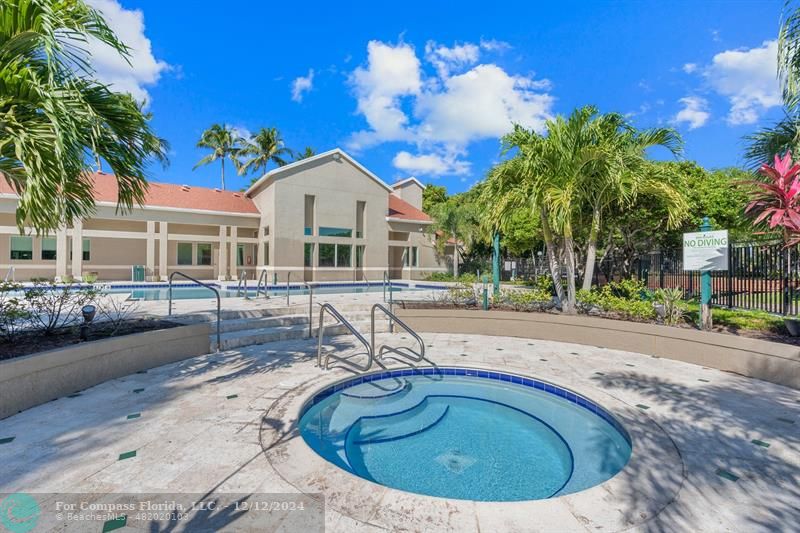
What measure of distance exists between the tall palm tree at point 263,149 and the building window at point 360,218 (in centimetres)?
1380

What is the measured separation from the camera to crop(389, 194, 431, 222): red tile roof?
2538 centimetres

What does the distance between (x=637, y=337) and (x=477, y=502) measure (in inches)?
246

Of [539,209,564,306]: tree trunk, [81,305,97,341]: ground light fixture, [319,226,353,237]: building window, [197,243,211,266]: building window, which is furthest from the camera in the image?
[197,243,211,266]: building window

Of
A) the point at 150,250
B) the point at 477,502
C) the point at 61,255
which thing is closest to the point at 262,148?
the point at 150,250

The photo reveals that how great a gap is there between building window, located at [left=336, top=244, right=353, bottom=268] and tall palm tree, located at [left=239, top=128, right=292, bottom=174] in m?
15.2

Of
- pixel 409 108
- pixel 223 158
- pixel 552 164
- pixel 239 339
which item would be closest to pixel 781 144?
pixel 552 164

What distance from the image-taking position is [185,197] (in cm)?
2116

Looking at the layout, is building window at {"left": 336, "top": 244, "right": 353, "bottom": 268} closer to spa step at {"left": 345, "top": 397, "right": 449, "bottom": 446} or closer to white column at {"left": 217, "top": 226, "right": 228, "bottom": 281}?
white column at {"left": 217, "top": 226, "right": 228, "bottom": 281}

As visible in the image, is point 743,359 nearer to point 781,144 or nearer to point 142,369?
point 781,144

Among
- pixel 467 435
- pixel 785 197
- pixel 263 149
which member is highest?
pixel 263 149

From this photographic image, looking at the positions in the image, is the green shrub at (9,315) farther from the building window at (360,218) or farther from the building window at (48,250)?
the building window at (48,250)

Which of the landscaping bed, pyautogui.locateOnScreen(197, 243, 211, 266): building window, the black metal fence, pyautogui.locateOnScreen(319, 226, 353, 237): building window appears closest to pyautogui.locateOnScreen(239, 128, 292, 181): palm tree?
pyautogui.locateOnScreen(197, 243, 211, 266): building window

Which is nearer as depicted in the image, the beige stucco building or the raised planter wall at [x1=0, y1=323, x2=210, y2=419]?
the raised planter wall at [x1=0, y1=323, x2=210, y2=419]
